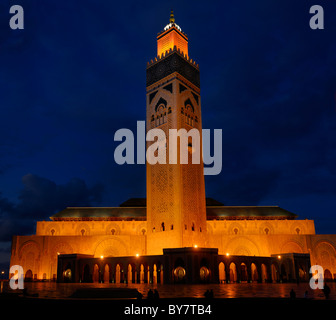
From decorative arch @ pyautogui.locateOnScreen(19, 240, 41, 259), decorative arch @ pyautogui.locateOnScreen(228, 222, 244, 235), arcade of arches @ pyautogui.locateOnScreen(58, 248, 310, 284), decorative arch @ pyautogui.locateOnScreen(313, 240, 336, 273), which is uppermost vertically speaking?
decorative arch @ pyautogui.locateOnScreen(228, 222, 244, 235)

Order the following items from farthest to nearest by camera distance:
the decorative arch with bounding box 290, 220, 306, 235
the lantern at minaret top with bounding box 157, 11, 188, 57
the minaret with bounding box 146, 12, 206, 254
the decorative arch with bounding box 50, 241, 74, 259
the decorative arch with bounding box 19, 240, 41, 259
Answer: the decorative arch with bounding box 290, 220, 306, 235 → the decorative arch with bounding box 19, 240, 41, 259 → the decorative arch with bounding box 50, 241, 74, 259 → the lantern at minaret top with bounding box 157, 11, 188, 57 → the minaret with bounding box 146, 12, 206, 254

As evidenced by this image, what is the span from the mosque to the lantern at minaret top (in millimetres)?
97

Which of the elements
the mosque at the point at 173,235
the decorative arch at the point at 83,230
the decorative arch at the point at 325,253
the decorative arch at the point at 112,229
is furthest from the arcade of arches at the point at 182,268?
the decorative arch at the point at 83,230

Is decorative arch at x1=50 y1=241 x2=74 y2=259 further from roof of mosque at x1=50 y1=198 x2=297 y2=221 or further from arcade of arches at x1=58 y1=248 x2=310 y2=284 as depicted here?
arcade of arches at x1=58 y1=248 x2=310 y2=284

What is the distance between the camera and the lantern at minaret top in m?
30.5

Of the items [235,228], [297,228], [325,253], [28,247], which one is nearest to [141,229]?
[235,228]

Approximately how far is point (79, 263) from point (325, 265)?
2226 cm

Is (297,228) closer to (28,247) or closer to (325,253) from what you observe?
(325,253)

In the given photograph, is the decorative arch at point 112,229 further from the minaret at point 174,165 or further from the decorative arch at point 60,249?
the minaret at point 174,165

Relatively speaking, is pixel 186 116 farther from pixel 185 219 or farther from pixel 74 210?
pixel 74 210

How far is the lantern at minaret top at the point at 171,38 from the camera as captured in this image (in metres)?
30.5

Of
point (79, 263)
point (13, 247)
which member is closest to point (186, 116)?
point (79, 263)

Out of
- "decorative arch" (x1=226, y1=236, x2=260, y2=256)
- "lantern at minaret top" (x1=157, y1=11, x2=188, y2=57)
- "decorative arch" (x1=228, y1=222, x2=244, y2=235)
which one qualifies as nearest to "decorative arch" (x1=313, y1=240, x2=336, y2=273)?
"decorative arch" (x1=226, y1=236, x2=260, y2=256)

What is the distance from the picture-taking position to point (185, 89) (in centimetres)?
2945
